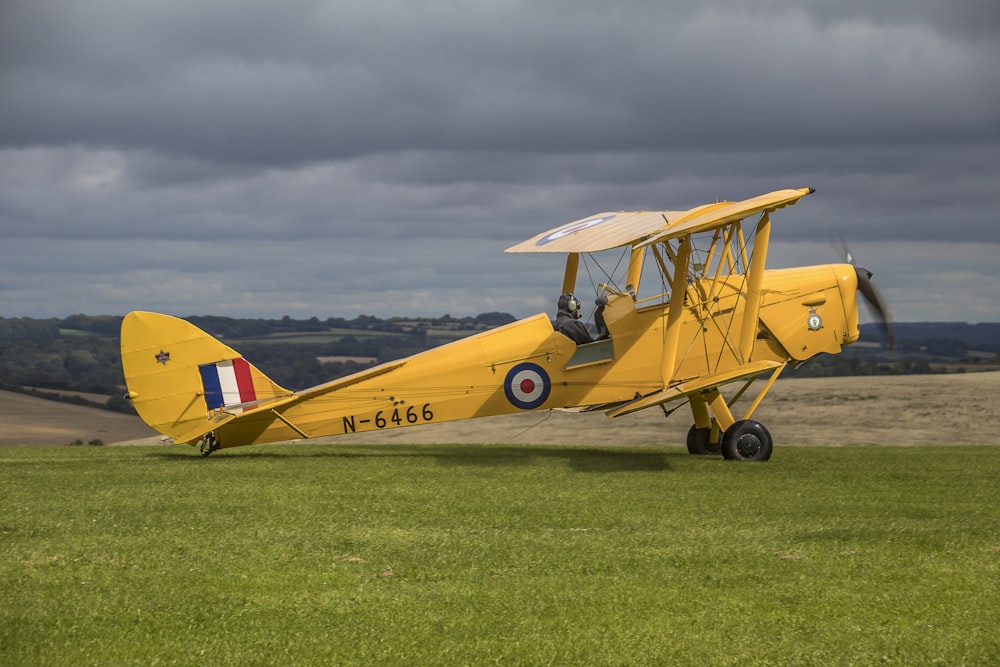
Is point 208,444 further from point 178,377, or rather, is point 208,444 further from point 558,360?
point 558,360

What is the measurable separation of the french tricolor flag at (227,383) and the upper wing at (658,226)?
4.13m

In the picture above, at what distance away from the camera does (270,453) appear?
17.1 metres

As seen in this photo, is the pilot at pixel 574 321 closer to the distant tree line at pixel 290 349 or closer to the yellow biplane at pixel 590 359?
the yellow biplane at pixel 590 359

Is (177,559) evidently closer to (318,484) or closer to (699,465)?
(318,484)

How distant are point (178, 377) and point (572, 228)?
6.17m

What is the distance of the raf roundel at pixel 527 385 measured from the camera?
15.9 metres

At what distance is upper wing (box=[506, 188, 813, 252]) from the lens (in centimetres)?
1477

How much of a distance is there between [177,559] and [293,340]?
91820mm

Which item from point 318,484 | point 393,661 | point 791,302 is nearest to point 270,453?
point 318,484

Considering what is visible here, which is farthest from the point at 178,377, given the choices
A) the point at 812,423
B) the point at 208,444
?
the point at 812,423

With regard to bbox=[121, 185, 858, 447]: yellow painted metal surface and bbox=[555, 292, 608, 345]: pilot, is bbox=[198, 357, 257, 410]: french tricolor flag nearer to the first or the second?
bbox=[121, 185, 858, 447]: yellow painted metal surface

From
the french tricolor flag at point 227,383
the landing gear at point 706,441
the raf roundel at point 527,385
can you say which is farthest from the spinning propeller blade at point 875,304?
the french tricolor flag at point 227,383

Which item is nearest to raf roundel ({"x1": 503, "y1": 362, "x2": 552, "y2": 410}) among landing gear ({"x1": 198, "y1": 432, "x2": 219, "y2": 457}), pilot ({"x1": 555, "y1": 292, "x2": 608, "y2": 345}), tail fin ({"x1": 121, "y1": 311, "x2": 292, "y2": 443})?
pilot ({"x1": 555, "y1": 292, "x2": 608, "y2": 345})

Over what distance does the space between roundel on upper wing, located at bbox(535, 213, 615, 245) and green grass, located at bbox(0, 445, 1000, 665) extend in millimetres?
4128
